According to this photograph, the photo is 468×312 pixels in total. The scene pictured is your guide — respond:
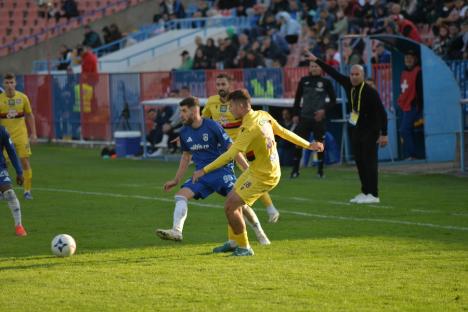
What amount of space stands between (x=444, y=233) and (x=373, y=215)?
2.01 meters

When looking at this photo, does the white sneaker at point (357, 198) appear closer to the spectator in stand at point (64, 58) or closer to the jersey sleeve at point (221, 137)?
the jersey sleeve at point (221, 137)

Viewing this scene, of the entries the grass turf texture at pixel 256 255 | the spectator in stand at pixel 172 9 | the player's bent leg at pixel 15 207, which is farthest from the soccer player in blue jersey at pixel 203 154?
the spectator in stand at pixel 172 9

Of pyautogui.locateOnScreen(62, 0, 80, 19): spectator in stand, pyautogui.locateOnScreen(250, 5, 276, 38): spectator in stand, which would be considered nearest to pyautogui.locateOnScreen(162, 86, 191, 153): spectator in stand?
pyautogui.locateOnScreen(250, 5, 276, 38): spectator in stand

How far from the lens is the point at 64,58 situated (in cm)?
4025

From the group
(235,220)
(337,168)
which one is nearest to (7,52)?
(337,168)

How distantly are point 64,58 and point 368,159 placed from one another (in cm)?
2514

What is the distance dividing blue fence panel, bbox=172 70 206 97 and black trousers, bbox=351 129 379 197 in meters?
11.1

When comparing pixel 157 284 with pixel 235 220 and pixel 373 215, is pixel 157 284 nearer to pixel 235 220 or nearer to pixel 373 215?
pixel 235 220

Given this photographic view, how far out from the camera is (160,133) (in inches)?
1073

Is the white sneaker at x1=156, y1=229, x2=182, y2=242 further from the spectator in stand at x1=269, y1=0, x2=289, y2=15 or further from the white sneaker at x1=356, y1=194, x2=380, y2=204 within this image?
the spectator in stand at x1=269, y1=0, x2=289, y2=15

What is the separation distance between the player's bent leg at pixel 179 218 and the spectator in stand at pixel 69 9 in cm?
3314

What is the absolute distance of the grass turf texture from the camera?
934cm

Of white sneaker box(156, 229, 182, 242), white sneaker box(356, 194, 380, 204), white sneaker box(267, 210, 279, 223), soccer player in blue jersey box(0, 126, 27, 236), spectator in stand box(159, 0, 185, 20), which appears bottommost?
white sneaker box(356, 194, 380, 204)

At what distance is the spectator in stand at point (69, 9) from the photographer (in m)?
44.5
